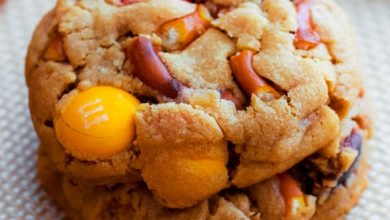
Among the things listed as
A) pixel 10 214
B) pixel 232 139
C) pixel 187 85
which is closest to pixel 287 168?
pixel 232 139

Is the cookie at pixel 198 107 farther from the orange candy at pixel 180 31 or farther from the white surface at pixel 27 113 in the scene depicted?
the white surface at pixel 27 113

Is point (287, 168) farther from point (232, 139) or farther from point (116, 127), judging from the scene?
point (116, 127)

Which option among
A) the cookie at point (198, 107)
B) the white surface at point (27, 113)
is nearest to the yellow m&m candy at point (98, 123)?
the cookie at point (198, 107)

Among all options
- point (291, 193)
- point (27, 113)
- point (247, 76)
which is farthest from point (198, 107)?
point (27, 113)

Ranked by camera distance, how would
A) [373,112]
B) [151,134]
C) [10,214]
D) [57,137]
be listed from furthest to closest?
[373,112], [10,214], [57,137], [151,134]

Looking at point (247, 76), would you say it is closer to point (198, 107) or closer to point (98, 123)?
point (198, 107)

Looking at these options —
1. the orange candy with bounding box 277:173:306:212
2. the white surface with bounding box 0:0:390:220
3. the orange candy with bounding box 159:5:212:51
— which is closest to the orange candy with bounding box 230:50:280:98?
the orange candy with bounding box 159:5:212:51
